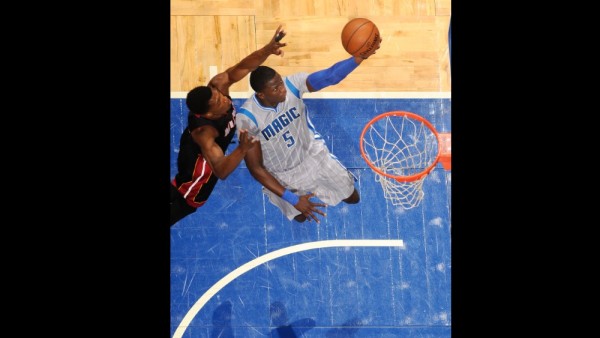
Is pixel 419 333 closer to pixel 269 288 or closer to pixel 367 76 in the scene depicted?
pixel 269 288

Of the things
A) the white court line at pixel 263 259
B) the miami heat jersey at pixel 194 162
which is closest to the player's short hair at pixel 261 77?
the miami heat jersey at pixel 194 162

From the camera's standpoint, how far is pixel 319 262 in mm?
8125

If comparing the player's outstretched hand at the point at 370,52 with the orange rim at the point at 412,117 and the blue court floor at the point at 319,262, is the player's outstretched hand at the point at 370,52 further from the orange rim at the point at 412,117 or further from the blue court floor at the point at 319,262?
the orange rim at the point at 412,117

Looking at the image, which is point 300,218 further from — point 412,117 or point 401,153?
point 412,117

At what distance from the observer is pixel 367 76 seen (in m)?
8.20

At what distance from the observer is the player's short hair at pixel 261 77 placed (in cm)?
810

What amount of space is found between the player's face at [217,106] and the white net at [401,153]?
51.3 inches

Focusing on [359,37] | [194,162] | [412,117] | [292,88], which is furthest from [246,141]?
[412,117]

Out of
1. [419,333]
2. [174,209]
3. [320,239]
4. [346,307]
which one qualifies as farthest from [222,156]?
[419,333]

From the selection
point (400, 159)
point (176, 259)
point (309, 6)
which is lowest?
point (176, 259)

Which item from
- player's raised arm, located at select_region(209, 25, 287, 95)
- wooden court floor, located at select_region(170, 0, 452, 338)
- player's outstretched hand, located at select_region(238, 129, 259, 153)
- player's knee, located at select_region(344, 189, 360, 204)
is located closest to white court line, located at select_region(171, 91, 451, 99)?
wooden court floor, located at select_region(170, 0, 452, 338)

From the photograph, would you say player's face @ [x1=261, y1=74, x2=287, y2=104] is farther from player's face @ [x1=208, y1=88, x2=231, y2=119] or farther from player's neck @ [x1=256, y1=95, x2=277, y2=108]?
player's face @ [x1=208, y1=88, x2=231, y2=119]

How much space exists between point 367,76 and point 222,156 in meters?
1.54

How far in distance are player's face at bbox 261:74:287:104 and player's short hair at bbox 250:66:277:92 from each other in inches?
1.3
